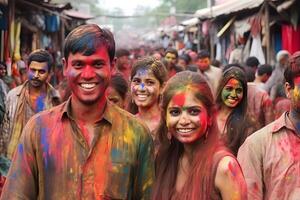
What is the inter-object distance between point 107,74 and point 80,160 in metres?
0.48

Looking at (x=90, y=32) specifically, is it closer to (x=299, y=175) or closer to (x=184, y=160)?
(x=184, y=160)

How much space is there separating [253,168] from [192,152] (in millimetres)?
751

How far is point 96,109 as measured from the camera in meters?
3.36

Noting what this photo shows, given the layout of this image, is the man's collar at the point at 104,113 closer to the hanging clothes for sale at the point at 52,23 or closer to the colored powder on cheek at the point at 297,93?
the colored powder on cheek at the point at 297,93

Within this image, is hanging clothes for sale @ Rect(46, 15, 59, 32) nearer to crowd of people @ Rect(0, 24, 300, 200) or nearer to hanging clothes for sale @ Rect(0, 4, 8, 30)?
hanging clothes for sale @ Rect(0, 4, 8, 30)

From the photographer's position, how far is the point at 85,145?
328cm

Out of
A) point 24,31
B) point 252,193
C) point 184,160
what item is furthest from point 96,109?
point 24,31

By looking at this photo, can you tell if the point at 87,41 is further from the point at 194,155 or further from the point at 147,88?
the point at 147,88

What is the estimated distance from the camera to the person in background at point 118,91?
20.7 feet

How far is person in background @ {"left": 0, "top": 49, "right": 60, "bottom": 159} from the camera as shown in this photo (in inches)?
288

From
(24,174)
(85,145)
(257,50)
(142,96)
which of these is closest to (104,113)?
(85,145)

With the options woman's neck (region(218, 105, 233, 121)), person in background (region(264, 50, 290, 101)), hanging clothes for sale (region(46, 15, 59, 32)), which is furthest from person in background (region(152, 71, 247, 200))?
hanging clothes for sale (region(46, 15, 59, 32))

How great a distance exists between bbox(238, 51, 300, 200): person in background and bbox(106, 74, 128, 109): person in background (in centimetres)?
222

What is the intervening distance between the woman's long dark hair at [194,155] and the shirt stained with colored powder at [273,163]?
696 mm
